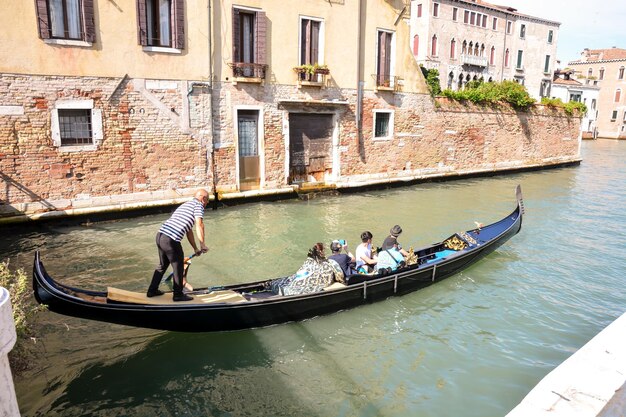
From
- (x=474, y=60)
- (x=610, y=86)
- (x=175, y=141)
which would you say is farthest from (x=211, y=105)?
(x=610, y=86)

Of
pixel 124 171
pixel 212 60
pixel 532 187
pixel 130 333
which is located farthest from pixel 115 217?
pixel 532 187

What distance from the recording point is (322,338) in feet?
14.0

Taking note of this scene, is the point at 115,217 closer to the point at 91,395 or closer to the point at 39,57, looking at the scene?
the point at 39,57

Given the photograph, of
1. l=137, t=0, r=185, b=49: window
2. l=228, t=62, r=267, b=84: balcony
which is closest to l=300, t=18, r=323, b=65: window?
l=228, t=62, r=267, b=84: balcony

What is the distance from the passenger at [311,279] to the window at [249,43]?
5.72 m

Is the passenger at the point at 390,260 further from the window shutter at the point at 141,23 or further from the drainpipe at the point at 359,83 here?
the drainpipe at the point at 359,83

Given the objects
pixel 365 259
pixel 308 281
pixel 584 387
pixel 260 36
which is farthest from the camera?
pixel 260 36

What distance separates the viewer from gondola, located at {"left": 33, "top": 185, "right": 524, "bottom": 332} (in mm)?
3469

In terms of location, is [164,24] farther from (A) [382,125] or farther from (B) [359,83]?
(A) [382,125]

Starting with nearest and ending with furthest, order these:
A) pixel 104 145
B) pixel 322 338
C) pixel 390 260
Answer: pixel 322 338 < pixel 390 260 < pixel 104 145

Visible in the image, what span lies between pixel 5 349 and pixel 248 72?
8582 mm

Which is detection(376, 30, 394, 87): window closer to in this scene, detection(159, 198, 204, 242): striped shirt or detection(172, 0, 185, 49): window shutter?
detection(172, 0, 185, 49): window shutter

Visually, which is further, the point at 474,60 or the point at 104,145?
the point at 474,60

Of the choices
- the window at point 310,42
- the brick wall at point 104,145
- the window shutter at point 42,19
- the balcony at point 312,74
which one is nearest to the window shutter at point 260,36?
the balcony at point 312,74
